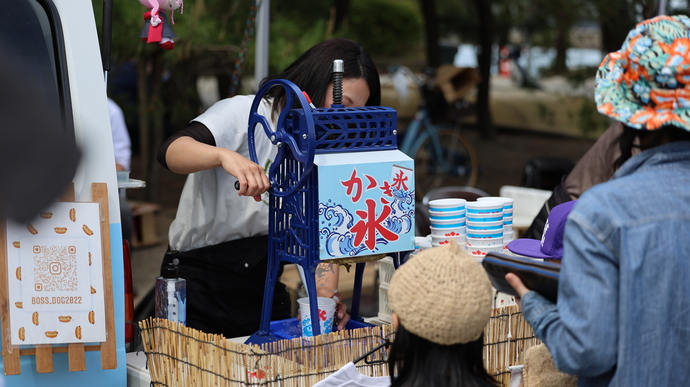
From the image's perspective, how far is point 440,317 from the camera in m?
1.59

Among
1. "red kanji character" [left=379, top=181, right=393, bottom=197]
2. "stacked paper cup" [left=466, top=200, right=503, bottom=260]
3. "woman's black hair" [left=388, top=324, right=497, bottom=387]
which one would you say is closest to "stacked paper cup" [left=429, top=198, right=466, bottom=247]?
"stacked paper cup" [left=466, top=200, right=503, bottom=260]

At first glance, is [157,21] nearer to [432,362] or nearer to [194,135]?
[194,135]

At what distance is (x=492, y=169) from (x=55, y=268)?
9.67m

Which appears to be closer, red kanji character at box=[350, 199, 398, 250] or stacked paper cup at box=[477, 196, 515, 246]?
red kanji character at box=[350, 199, 398, 250]

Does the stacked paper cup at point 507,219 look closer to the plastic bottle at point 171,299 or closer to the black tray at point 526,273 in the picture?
the black tray at point 526,273

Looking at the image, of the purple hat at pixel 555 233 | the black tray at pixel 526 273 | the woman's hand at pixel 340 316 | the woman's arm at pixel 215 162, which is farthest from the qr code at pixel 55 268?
the purple hat at pixel 555 233

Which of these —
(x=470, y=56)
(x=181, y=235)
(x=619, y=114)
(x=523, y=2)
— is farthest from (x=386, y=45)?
(x=619, y=114)

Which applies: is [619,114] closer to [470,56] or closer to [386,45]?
[386,45]

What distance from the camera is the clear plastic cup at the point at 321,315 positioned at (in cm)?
223

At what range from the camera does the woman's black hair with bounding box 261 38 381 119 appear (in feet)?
8.10

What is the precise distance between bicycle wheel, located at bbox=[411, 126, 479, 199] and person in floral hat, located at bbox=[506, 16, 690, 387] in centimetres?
729

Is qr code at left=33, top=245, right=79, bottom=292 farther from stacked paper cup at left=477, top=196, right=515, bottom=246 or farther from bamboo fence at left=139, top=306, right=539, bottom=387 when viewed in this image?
stacked paper cup at left=477, top=196, right=515, bottom=246

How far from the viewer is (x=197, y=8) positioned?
251 inches

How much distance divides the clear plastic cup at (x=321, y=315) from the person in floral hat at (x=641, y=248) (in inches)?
33.3
